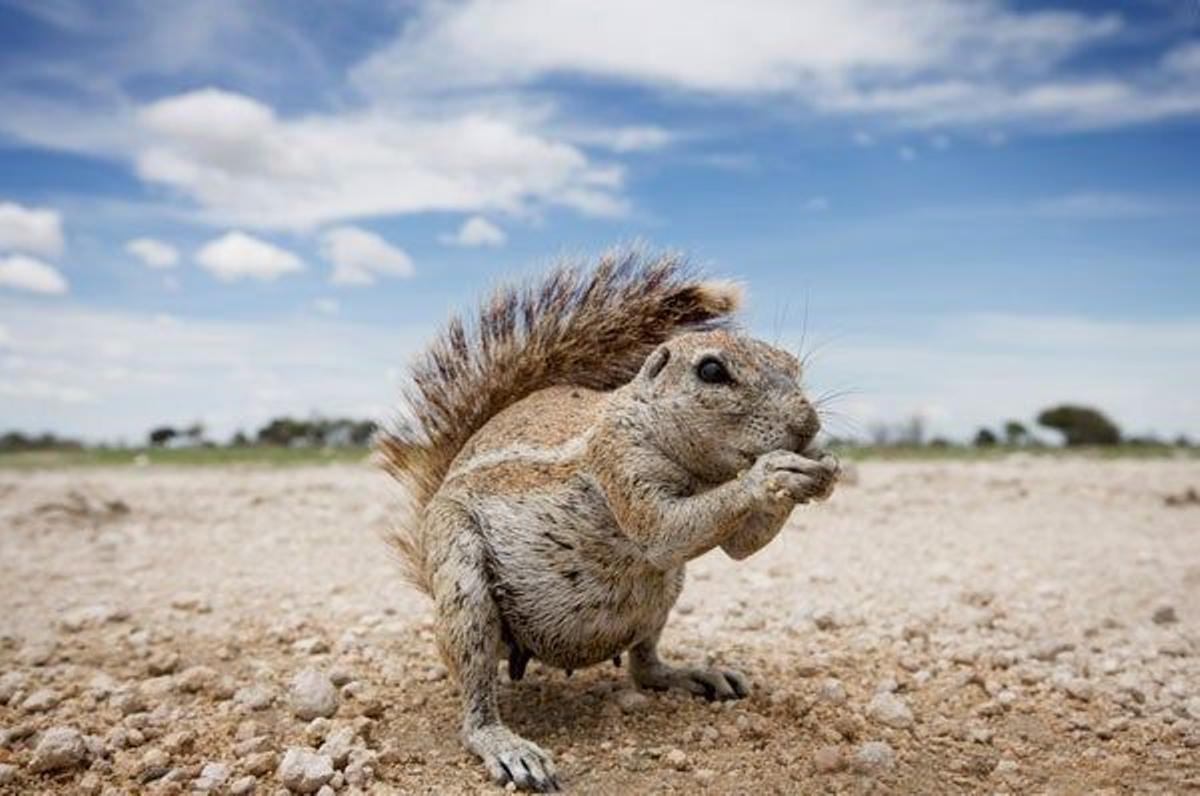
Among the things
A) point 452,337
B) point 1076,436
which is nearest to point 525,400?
point 452,337

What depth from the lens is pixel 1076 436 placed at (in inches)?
1049

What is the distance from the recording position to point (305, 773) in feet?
15.9

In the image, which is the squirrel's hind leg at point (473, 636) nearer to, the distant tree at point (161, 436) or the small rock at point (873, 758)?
the small rock at point (873, 758)

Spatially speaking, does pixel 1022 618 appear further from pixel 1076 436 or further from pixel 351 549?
pixel 1076 436

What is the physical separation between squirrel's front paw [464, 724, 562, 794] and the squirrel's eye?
68.5 inches

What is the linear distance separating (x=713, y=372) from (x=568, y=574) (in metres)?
1.10

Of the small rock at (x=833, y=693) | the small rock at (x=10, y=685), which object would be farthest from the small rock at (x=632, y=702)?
the small rock at (x=10, y=685)

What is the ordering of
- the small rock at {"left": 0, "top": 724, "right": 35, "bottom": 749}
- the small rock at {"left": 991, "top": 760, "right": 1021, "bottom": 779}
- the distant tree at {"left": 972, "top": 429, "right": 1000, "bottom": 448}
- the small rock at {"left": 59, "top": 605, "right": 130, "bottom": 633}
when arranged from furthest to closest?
the distant tree at {"left": 972, "top": 429, "right": 1000, "bottom": 448} < the small rock at {"left": 59, "top": 605, "right": 130, "bottom": 633} < the small rock at {"left": 0, "top": 724, "right": 35, "bottom": 749} < the small rock at {"left": 991, "top": 760, "right": 1021, "bottom": 779}

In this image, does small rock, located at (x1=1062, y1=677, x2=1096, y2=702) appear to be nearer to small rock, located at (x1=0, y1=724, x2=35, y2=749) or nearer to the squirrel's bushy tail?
the squirrel's bushy tail

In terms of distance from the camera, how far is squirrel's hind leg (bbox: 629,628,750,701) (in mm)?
5703

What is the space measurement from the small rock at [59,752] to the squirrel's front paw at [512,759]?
1787 mm

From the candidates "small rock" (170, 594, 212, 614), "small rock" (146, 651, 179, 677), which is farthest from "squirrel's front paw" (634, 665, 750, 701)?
"small rock" (170, 594, 212, 614)

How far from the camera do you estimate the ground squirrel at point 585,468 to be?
14.7 ft

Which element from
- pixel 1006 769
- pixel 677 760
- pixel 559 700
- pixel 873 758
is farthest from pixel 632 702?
pixel 1006 769
